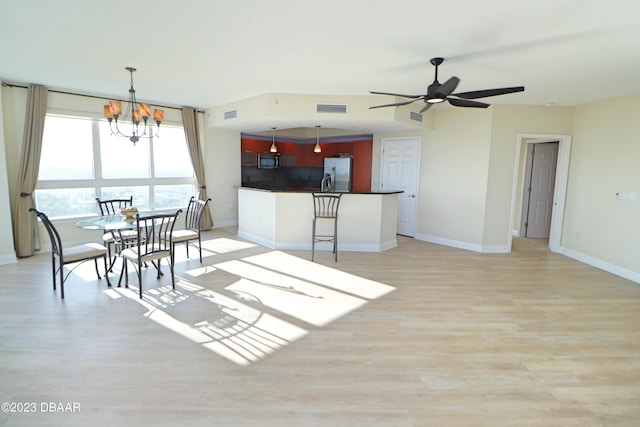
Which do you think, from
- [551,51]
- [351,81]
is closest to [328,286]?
[351,81]

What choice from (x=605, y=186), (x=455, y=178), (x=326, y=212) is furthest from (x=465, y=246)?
(x=326, y=212)

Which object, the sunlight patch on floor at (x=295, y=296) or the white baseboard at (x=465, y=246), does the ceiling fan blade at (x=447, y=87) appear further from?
the white baseboard at (x=465, y=246)

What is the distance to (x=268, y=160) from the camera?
9328 millimetres

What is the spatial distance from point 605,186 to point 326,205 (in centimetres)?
441

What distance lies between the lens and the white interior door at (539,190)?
7.00 metres

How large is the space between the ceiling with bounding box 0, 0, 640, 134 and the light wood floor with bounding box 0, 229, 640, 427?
2644 mm

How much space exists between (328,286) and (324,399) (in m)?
1.99

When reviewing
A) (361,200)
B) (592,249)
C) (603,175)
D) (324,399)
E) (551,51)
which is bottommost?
(324,399)

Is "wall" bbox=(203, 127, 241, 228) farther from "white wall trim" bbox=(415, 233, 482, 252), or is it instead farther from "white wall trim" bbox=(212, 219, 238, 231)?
"white wall trim" bbox=(415, 233, 482, 252)

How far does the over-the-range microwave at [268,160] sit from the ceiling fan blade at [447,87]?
21.7 ft

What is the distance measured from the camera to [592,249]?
17.4 feet

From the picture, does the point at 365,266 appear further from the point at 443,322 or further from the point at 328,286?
the point at 443,322

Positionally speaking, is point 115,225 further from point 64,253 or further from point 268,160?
point 268,160

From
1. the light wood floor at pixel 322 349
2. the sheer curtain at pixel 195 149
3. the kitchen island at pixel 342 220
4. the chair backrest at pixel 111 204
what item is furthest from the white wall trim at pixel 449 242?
the chair backrest at pixel 111 204
